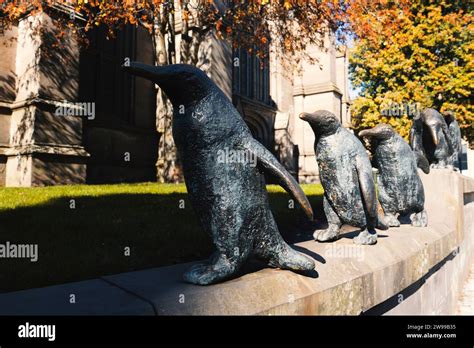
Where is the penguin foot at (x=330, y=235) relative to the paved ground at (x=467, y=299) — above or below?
above

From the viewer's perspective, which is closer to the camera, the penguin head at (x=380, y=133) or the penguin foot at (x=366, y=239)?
the penguin foot at (x=366, y=239)

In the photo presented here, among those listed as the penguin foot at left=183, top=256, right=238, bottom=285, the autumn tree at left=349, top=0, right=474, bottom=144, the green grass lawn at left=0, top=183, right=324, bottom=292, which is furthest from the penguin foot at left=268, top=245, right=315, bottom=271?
the autumn tree at left=349, top=0, right=474, bottom=144

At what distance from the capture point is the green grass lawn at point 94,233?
9.42ft

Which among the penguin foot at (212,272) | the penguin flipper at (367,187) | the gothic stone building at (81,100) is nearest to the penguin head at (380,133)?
the penguin flipper at (367,187)

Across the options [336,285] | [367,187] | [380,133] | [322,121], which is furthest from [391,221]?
[336,285]

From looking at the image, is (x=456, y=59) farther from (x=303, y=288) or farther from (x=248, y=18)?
(x=303, y=288)

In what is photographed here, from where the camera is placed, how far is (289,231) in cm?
555

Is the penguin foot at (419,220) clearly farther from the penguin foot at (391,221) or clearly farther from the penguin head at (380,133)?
the penguin head at (380,133)

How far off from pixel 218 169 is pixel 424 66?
54.0ft

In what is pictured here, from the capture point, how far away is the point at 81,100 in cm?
1084

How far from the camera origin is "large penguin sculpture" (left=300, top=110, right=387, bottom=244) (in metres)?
2.98

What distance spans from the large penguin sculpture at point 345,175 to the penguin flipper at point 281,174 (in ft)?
3.97

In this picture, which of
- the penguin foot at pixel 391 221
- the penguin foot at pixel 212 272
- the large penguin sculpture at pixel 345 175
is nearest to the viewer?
the penguin foot at pixel 212 272

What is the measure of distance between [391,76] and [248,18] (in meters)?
9.23
